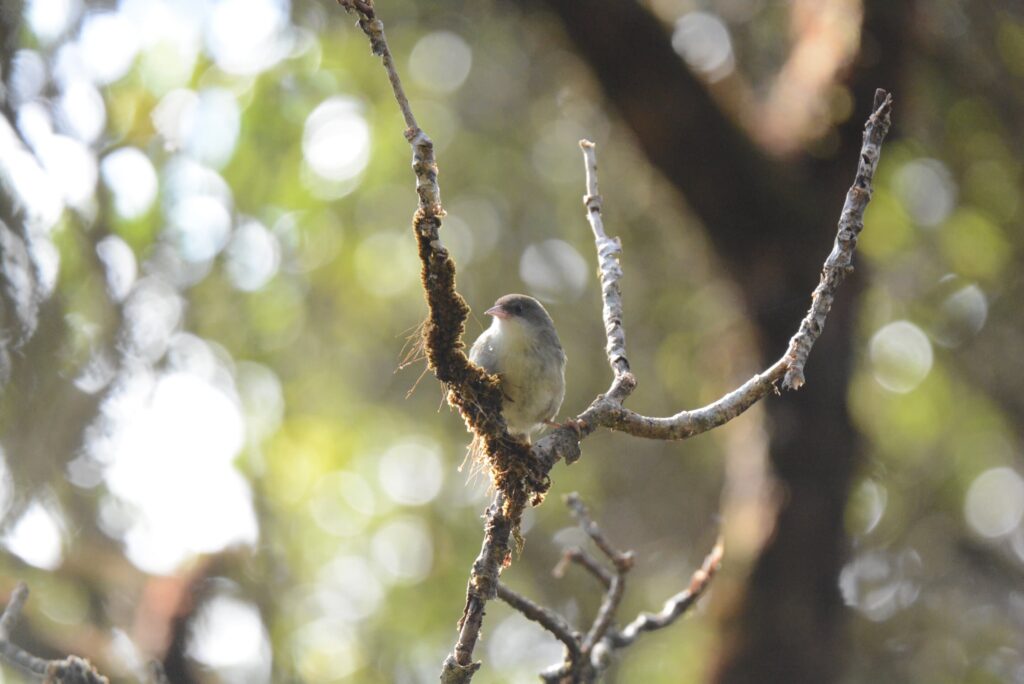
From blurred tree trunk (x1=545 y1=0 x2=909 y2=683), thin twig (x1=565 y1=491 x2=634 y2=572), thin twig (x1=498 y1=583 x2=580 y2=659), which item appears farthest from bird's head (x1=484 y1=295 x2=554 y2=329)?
blurred tree trunk (x1=545 y1=0 x2=909 y2=683)

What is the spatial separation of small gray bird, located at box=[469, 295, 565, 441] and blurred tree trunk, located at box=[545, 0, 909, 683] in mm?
3265

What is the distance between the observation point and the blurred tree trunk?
6676mm

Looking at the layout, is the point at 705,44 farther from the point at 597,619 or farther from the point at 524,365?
the point at 597,619

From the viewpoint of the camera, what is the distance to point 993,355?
885cm

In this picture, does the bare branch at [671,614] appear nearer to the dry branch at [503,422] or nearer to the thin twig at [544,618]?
the thin twig at [544,618]

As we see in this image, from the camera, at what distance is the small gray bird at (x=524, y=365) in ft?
12.0

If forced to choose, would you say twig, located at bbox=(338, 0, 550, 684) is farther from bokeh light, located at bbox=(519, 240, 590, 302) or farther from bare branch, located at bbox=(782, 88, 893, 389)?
bokeh light, located at bbox=(519, 240, 590, 302)

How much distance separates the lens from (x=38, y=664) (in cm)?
274

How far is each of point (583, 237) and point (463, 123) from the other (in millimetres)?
1632

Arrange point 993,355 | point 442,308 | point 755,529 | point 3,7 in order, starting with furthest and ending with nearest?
point 993,355
point 755,529
point 3,7
point 442,308

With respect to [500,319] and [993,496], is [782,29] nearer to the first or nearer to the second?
[993,496]

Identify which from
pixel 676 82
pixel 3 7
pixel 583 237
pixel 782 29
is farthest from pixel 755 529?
pixel 3 7

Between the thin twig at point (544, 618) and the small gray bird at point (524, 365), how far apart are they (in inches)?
27.9

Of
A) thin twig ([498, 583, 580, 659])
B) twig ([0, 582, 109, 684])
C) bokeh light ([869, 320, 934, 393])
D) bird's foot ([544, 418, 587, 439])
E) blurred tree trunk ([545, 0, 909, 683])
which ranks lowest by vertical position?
twig ([0, 582, 109, 684])
